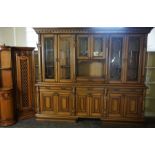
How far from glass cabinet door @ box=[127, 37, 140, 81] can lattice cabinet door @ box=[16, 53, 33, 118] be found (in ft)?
6.99

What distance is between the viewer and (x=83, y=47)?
3.10 meters

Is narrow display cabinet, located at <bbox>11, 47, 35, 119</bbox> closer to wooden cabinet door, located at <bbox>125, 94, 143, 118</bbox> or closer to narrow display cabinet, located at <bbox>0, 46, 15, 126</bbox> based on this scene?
narrow display cabinet, located at <bbox>0, 46, 15, 126</bbox>

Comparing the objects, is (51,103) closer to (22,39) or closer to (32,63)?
(32,63)

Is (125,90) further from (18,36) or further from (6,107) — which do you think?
(18,36)

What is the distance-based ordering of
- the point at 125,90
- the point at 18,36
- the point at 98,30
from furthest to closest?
the point at 18,36, the point at 125,90, the point at 98,30

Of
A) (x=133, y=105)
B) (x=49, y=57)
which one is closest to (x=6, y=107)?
(x=49, y=57)

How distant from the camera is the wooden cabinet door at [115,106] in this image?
10.0 feet

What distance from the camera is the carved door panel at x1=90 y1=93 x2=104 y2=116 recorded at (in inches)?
122

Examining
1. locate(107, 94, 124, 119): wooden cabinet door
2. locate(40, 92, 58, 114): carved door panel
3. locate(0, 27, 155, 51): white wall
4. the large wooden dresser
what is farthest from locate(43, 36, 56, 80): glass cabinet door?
locate(107, 94, 124, 119): wooden cabinet door

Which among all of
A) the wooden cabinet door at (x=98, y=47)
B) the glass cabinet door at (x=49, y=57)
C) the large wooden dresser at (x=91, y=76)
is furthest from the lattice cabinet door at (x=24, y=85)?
the wooden cabinet door at (x=98, y=47)

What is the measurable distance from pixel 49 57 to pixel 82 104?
123 cm

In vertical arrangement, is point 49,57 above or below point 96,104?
above

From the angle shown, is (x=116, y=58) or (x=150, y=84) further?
(x=150, y=84)
